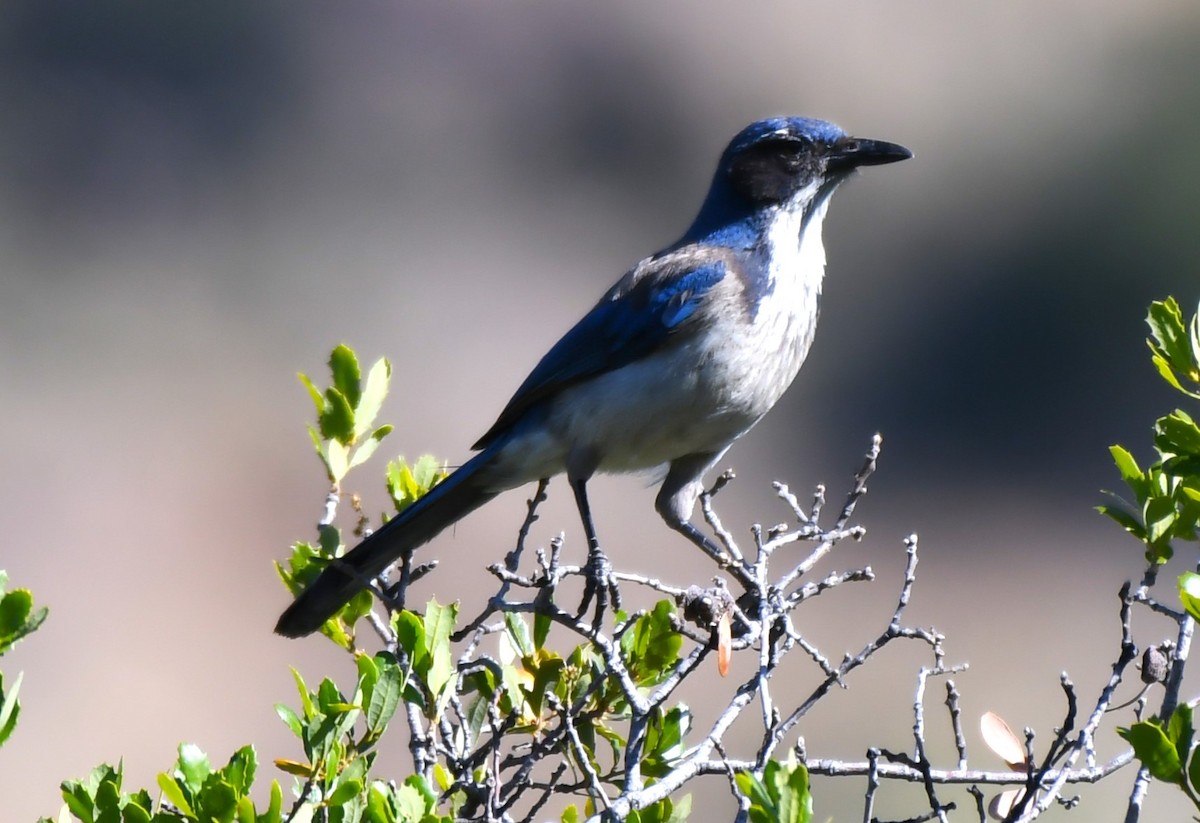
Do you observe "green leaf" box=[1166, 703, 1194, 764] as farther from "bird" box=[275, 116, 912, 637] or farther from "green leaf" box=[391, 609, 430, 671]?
"bird" box=[275, 116, 912, 637]

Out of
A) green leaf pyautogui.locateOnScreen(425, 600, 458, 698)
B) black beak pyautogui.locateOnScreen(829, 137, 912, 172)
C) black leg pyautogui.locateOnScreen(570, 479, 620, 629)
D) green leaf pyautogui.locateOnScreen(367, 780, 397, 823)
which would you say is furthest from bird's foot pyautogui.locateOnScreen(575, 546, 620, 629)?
black beak pyautogui.locateOnScreen(829, 137, 912, 172)

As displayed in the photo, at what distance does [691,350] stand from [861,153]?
109 centimetres

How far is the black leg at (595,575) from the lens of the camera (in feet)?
12.0

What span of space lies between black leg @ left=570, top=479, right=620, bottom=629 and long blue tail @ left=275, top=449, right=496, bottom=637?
30 centimetres

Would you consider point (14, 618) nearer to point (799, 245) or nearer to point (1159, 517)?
point (1159, 517)

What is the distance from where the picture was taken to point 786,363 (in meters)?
4.97

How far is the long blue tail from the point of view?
3621 millimetres

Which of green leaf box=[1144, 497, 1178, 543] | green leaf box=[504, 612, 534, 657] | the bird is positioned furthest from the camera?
the bird

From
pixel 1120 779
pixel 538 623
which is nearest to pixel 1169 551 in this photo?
pixel 538 623

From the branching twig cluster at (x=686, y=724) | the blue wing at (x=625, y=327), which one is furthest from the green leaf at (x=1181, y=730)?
the blue wing at (x=625, y=327)

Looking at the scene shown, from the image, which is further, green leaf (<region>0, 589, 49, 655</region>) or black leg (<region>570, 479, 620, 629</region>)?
black leg (<region>570, 479, 620, 629</region>)

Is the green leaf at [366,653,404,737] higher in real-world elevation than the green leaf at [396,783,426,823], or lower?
higher

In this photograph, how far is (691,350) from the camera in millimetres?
4859

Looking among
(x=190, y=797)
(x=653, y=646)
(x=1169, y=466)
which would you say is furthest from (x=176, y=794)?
(x=1169, y=466)
